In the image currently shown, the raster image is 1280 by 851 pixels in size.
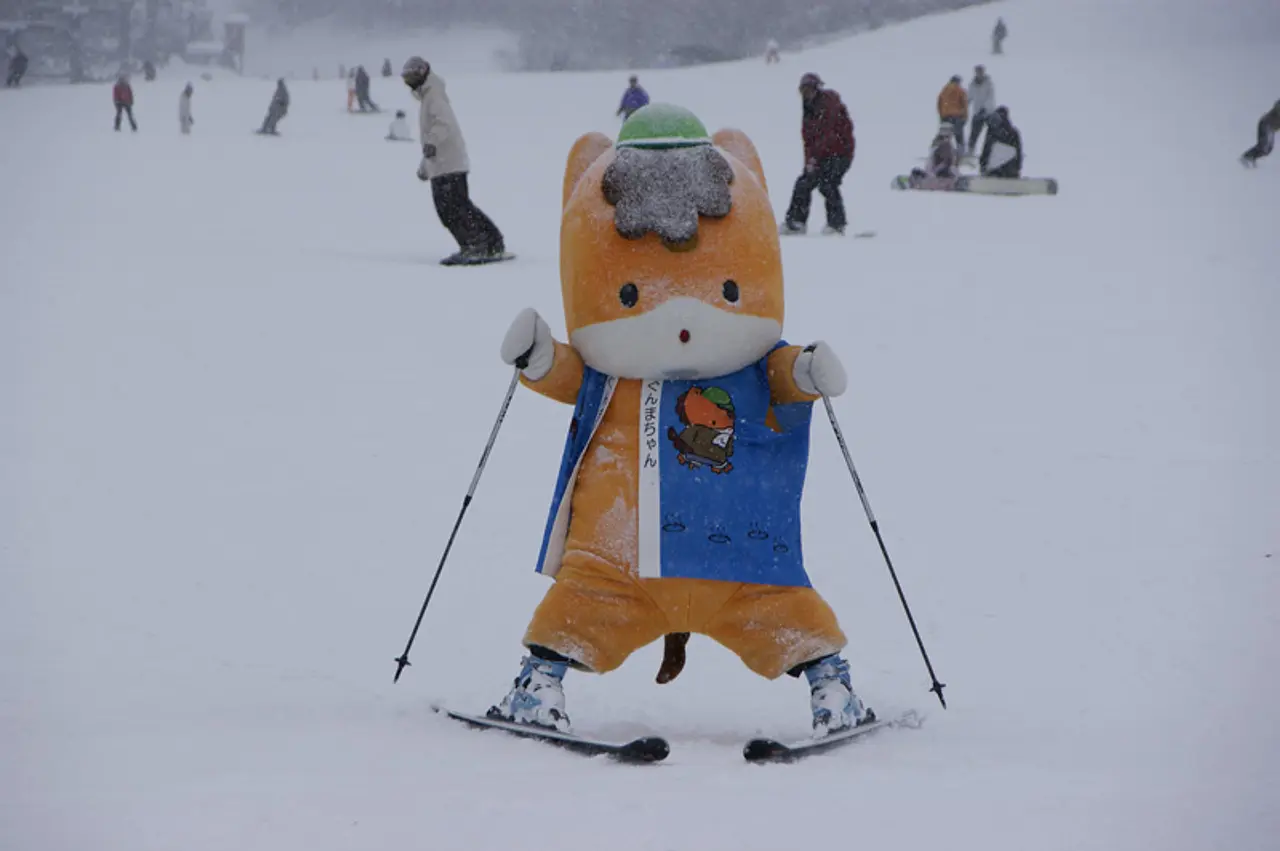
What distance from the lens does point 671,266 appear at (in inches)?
154

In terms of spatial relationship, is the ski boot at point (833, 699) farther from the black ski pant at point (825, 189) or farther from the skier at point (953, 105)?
the skier at point (953, 105)

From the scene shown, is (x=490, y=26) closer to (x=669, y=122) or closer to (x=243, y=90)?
(x=243, y=90)

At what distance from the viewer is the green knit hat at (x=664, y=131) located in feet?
13.4

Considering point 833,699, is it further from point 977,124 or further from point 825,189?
point 977,124

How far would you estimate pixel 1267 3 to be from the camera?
48.6 m

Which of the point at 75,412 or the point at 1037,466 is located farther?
the point at 75,412

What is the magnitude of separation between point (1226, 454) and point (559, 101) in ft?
98.5

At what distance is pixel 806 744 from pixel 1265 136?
1926 cm

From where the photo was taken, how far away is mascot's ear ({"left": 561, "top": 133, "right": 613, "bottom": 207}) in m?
4.33

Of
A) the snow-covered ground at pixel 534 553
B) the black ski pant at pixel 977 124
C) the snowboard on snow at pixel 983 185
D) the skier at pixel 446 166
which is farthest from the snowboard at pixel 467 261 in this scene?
the black ski pant at pixel 977 124

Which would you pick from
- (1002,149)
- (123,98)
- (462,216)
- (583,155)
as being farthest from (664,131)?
(123,98)

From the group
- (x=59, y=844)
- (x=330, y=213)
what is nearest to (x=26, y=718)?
(x=59, y=844)

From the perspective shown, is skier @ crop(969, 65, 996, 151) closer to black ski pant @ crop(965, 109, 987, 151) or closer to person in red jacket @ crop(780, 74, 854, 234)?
black ski pant @ crop(965, 109, 987, 151)

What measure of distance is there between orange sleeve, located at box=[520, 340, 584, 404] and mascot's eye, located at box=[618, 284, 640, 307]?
0.25m
